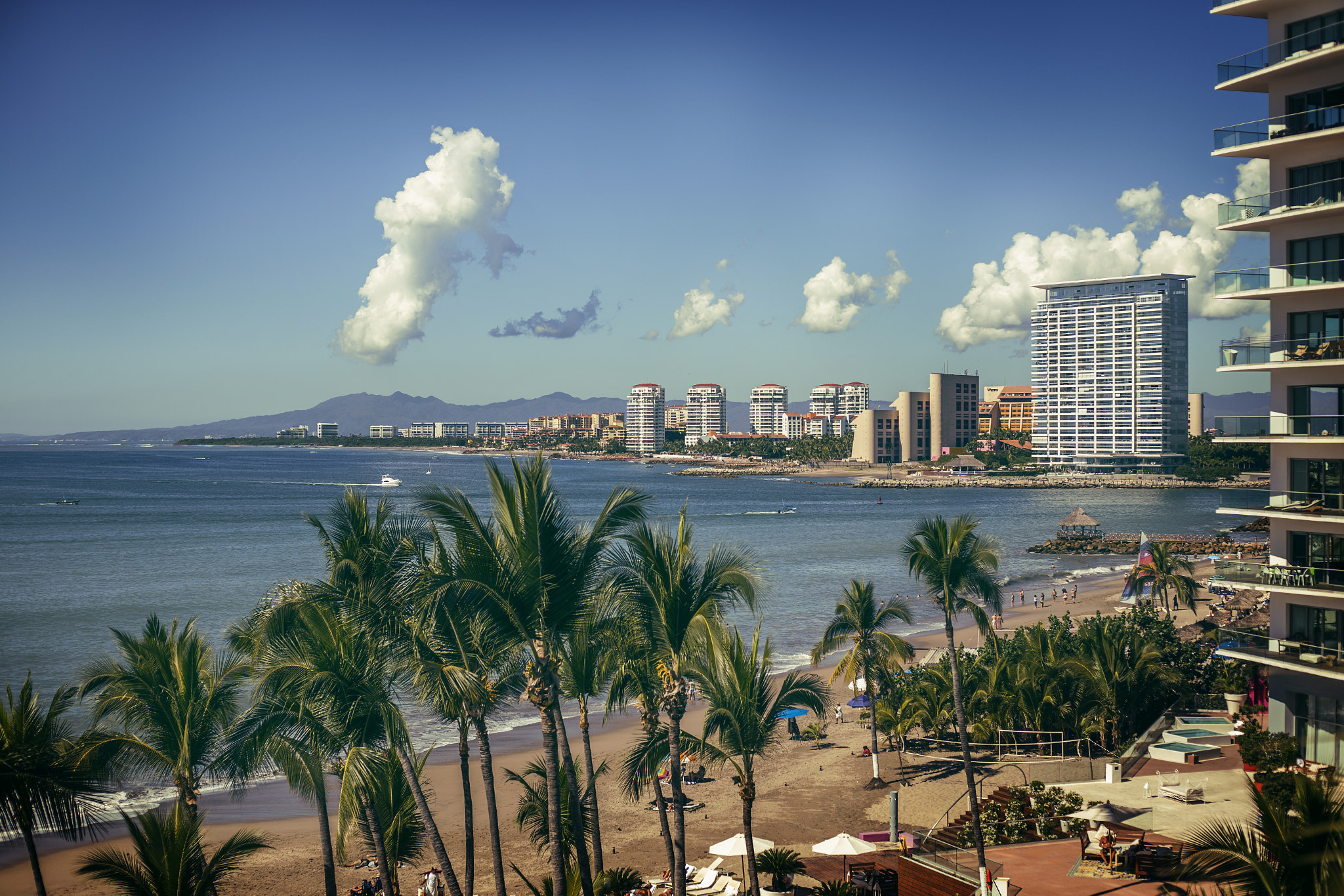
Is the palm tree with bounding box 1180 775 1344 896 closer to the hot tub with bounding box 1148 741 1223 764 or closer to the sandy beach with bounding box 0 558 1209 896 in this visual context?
the sandy beach with bounding box 0 558 1209 896

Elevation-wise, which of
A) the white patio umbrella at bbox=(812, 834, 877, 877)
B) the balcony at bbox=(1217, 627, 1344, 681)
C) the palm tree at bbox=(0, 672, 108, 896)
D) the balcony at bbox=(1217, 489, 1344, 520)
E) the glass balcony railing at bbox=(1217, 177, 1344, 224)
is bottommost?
the white patio umbrella at bbox=(812, 834, 877, 877)

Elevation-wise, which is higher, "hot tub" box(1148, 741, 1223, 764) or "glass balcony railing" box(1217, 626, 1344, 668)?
"glass balcony railing" box(1217, 626, 1344, 668)

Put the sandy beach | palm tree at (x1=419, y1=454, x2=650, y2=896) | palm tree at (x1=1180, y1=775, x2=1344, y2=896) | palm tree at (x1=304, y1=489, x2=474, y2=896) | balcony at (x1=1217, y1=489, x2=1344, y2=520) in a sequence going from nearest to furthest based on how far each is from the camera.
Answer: palm tree at (x1=1180, y1=775, x2=1344, y2=896)
palm tree at (x1=419, y1=454, x2=650, y2=896)
palm tree at (x1=304, y1=489, x2=474, y2=896)
balcony at (x1=1217, y1=489, x2=1344, y2=520)
the sandy beach

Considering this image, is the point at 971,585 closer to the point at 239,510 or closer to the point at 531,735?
the point at 531,735

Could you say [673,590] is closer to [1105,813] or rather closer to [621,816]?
[1105,813]

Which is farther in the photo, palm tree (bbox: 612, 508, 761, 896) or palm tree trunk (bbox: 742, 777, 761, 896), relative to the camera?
palm tree trunk (bbox: 742, 777, 761, 896)

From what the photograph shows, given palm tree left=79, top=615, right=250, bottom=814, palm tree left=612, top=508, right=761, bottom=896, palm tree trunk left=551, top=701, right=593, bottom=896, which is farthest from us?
palm tree left=79, top=615, right=250, bottom=814

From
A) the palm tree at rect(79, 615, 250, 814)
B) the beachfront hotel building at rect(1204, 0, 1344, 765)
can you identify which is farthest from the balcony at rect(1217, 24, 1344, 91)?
the palm tree at rect(79, 615, 250, 814)

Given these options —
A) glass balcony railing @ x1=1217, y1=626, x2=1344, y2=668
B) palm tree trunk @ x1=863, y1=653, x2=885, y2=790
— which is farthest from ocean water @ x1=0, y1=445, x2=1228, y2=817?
glass balcony railing @ x1=1217, y1=626, x2=1344, y2=668

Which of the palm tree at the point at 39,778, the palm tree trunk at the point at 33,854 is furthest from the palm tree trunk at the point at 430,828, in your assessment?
the palm tree trunk at the point at 33,854
